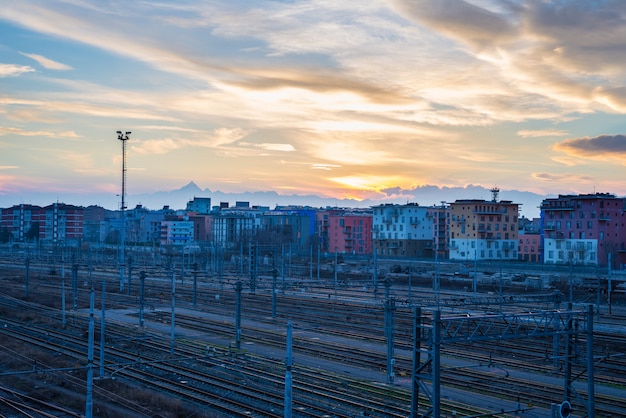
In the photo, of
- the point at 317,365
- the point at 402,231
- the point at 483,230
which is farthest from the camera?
the point at 402,231

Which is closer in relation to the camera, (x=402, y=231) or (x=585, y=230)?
(x=585, y=230)

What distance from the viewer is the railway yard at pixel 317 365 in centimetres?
1764

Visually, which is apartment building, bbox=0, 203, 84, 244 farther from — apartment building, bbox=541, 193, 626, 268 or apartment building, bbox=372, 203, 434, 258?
apartment building, bbox=541, 193, 626, 268

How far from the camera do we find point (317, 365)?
24453 millimetres

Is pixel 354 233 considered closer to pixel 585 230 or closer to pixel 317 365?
pixel 585 230

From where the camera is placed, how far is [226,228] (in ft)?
393

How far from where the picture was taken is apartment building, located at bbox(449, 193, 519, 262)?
79.2 m

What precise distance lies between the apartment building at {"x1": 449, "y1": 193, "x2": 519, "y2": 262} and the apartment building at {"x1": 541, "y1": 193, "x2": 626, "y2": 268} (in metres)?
8.07

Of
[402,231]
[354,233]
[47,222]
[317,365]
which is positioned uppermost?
[47,222]

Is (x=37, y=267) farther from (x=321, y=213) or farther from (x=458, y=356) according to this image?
(x=458, y=356)

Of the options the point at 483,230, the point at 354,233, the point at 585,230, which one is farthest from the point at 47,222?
the point at 585,230

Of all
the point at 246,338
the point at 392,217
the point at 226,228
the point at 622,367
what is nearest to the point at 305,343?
the point at 246,338

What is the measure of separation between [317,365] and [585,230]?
52.6 meters

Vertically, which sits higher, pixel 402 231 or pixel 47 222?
pixel 47 222
